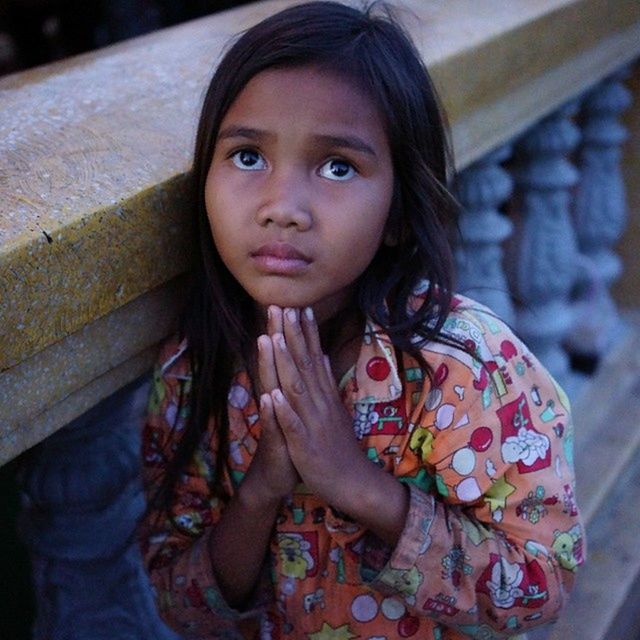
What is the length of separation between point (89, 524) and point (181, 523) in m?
0.19

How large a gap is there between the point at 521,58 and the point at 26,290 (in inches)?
49.6

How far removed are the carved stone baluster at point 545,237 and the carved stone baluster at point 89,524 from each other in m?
1.10

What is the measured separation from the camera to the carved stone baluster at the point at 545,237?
7.52 ft

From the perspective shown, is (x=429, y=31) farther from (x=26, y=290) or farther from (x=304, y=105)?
(x=26, y=290)

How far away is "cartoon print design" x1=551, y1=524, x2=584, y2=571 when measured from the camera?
1.28 m

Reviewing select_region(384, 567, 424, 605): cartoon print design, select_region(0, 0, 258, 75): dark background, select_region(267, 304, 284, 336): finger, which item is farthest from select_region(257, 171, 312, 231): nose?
select_region(0, 0, 258, 75): dark background

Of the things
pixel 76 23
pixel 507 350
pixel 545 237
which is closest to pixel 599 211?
pixel 545 237

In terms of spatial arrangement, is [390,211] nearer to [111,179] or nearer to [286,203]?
[286,203]

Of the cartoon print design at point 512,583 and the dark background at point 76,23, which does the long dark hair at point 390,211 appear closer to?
the cartoon print design at point 512,583

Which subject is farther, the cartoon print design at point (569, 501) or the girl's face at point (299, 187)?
the cartoon print design at point (569, 501)

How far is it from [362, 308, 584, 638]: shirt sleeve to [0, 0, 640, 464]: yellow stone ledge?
417 millimetres

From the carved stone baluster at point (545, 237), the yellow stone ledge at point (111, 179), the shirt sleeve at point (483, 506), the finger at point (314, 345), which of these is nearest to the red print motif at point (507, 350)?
the shirt sleeve at point (483, 506)

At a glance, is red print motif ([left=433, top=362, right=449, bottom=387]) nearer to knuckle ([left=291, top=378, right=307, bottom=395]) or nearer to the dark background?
knuckle ([left=291, top=378, right=307, bottom=395])

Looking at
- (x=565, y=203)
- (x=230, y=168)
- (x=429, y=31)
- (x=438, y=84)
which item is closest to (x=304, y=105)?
(x=230, y=168)
